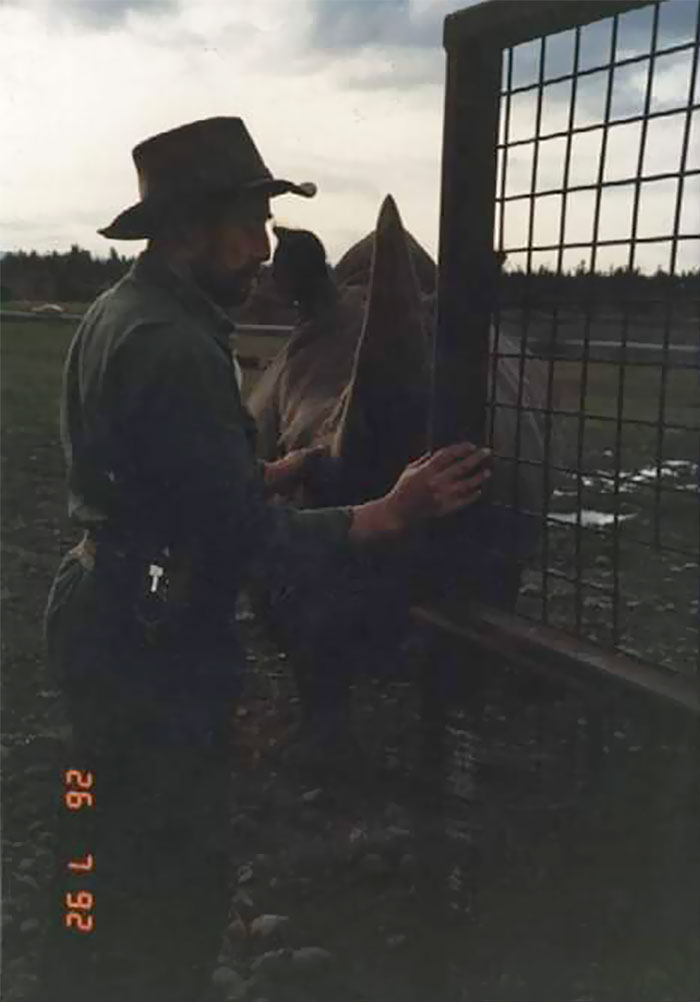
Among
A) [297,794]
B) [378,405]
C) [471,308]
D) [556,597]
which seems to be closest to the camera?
[471,308]

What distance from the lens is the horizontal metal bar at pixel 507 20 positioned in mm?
1565

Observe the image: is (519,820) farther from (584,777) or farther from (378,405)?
(378,405)

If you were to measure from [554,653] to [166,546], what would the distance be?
55 centimetres

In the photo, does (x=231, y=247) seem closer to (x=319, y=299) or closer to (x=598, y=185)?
(x=598, y=185)

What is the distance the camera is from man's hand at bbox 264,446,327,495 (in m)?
2.17

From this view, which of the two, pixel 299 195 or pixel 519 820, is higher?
pixel 299 195

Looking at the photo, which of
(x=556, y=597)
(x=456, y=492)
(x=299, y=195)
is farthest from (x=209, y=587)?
(x=556, y=597)

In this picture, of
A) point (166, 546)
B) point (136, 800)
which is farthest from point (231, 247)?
point (136, 800)

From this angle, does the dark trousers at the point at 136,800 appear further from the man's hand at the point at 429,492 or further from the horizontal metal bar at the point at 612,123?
the horizontal metal bar at the point at 612,123

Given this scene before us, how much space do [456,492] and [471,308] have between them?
0.28 metres

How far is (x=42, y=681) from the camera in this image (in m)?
1.91

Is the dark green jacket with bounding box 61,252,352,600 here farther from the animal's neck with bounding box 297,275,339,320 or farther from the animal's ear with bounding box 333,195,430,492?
the animal's neck with bounding box 297,275,339,320
